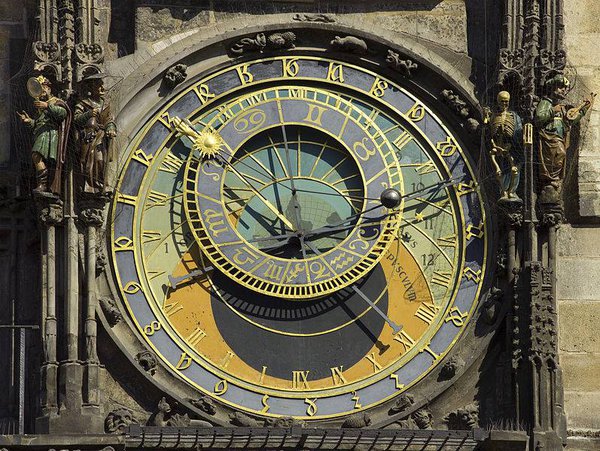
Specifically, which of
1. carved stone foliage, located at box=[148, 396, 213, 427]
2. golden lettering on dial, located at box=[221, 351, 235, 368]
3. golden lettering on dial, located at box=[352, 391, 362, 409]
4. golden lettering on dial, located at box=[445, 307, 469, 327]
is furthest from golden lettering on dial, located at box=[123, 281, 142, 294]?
golden lettering on dial, located at box=[445, 307, 469, 327]

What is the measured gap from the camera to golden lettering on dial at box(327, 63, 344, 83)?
75.5 ft

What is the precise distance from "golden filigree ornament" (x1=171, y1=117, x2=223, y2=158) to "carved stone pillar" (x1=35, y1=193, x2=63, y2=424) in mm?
1253

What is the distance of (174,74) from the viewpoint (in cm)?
2269

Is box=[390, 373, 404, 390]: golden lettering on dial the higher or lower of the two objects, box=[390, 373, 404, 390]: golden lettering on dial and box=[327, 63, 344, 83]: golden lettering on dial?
the lower

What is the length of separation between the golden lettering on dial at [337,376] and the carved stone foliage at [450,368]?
78cm

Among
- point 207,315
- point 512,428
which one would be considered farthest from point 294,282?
point 512,428

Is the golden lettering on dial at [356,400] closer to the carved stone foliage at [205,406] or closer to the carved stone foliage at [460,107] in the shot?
the carved stone foliage at [205,406]

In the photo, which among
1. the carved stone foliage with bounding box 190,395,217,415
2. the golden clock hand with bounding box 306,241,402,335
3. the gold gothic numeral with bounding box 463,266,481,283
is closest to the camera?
the carved stone foliage with bounding box 190,395,217,415

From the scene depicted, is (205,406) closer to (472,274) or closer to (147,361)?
(147,361)

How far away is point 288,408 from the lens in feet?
72.4

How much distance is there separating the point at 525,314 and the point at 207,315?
253 cm

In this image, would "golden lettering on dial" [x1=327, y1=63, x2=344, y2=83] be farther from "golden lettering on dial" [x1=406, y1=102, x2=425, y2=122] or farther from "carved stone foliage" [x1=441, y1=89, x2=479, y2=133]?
"carved stone foliage" [x1=441, y1=89, x2=479, y2=133]

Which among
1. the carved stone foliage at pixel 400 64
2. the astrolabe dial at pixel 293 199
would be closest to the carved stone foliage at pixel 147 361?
the astrolabe dial at pixel 293 199

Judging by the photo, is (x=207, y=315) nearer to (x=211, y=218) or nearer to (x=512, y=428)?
(x=211, y=218)
